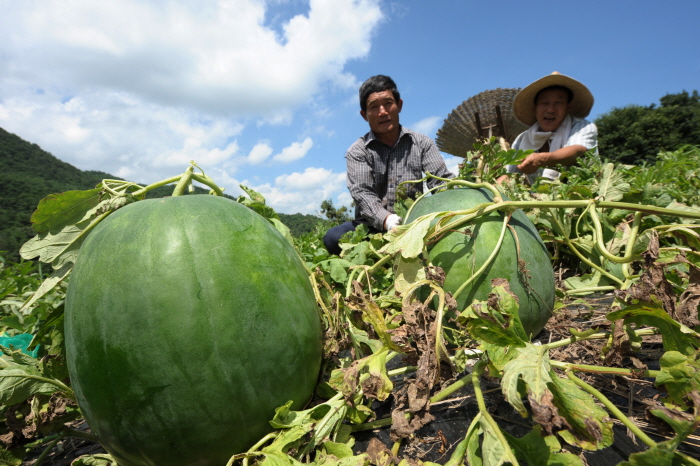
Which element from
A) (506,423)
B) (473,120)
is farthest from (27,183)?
(506,423)

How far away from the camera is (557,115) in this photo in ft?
14.9

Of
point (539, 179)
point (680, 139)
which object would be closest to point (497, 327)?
point (539, 179)

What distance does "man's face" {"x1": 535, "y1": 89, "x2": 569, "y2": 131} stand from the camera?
4.52m

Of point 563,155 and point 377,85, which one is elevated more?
point 377,85

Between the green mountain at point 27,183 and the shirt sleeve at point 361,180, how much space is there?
3422 centimetres

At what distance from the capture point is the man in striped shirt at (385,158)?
433 centimetres

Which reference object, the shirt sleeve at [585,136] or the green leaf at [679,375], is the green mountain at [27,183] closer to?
the shirt sleeve at [585,136]

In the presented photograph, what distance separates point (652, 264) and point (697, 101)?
40811 mm

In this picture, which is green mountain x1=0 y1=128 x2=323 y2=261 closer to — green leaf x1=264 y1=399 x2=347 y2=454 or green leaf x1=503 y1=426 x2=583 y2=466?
green leaf x1=264 y1=399 x2=347 y2=454

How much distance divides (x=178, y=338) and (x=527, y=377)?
0.92m

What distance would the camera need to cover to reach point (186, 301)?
108cm

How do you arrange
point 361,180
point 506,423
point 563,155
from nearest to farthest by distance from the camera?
point 506,423, point 563,155, point 361,180

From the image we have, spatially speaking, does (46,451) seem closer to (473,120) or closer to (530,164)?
(530,164)

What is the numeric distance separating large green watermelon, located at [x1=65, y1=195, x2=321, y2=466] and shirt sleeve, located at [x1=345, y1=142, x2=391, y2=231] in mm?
2844
